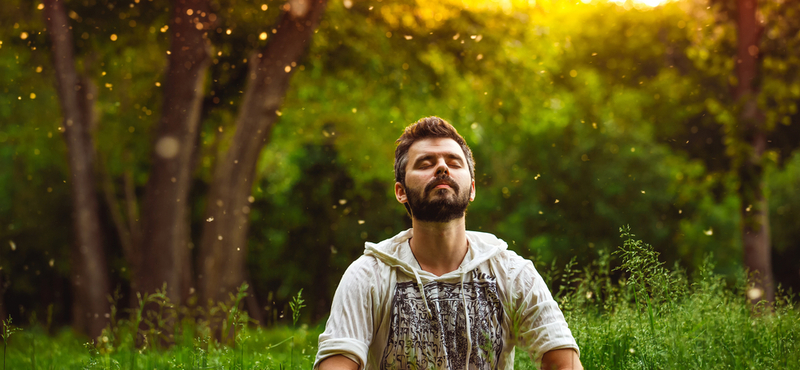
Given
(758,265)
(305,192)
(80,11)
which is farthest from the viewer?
(305,192)

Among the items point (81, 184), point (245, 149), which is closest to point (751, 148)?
point (245, 149)

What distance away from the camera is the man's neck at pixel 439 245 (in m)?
2.57

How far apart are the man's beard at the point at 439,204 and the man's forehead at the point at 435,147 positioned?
16 centimetres

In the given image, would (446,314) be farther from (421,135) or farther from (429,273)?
(421,135)

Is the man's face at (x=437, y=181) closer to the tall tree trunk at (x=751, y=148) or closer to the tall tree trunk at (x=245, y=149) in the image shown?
the tall tree trunk at (x=245, y=149)

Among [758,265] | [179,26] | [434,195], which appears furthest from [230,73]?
[758,265]

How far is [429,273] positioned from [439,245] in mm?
155

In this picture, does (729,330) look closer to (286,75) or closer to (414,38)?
(286,75)

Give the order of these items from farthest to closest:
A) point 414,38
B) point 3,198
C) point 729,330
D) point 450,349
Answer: point 3,198, point 414,38, point 729,330, point 450,349

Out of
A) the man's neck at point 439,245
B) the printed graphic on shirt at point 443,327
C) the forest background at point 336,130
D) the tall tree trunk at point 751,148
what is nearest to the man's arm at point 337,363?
the printed graphic on shirt at point 443,327

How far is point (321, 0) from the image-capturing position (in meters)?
7.69

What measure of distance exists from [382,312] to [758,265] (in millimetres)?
7820

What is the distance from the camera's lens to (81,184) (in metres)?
8.57

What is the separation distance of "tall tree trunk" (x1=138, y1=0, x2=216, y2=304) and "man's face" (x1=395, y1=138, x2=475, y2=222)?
18.4 ft
